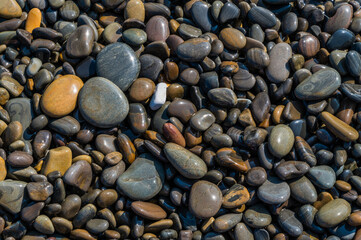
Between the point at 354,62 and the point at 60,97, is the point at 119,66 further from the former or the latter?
the point at 354,62

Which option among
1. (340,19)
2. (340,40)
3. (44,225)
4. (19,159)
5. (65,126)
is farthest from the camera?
(340,19)

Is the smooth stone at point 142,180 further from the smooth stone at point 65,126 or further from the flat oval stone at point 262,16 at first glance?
the flat oval stone at point 262,16

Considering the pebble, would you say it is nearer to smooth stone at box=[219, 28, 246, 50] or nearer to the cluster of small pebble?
the cluster of small pebble

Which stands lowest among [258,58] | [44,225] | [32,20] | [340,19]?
[44,225]

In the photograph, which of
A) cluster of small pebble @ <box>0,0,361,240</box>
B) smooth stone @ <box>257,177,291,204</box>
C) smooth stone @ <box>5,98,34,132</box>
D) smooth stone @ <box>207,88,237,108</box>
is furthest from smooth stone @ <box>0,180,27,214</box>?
smooth stone @ <box>257,177,291,204</box>

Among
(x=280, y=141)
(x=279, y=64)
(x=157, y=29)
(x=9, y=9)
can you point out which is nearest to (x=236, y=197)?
(x=280, y=141)

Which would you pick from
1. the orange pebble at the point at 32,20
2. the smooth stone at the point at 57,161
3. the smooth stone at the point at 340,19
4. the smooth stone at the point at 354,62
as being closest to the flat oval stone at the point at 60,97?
the smooth stone at the point at 57,161

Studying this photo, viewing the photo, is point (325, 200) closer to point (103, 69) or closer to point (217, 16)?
point (217, 16)
